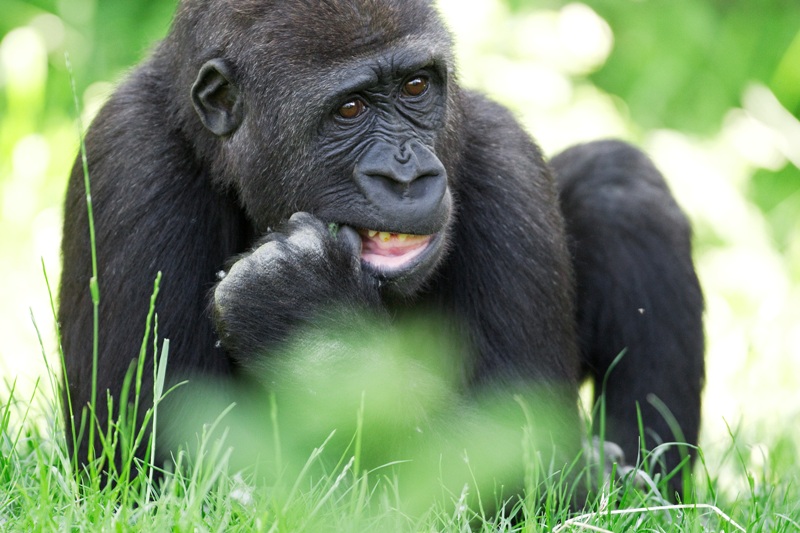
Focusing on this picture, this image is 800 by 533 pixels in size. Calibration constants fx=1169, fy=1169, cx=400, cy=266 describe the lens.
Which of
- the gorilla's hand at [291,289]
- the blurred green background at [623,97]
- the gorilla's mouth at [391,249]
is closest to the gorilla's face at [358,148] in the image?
the gorilla's mouth at [391,249]

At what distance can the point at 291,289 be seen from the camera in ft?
12.4

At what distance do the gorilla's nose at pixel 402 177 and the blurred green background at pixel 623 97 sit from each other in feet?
14.5

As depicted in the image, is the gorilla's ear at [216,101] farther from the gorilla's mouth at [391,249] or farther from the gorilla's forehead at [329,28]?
the gorilla's mouth at [391,249]

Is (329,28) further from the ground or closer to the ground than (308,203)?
further from the ground

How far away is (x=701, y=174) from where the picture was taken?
9422 mm

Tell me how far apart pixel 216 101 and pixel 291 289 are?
2.76 ft

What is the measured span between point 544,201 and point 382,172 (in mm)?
921

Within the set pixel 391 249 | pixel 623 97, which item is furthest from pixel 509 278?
pixel 623 97

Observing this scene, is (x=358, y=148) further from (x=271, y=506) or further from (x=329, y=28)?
(x=271, y=506)

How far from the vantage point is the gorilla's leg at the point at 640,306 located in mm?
5277

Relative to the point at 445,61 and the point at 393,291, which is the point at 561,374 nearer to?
the point at 393,291

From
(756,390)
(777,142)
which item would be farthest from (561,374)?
(777,142)

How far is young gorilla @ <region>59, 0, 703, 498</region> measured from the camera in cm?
386

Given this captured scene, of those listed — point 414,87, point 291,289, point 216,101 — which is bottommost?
point 291,289
